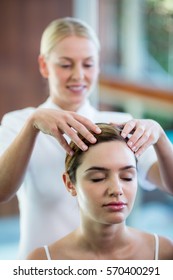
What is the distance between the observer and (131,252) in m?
0.76

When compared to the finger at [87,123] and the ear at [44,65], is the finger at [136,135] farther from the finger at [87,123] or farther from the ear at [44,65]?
the ear at [44,65]

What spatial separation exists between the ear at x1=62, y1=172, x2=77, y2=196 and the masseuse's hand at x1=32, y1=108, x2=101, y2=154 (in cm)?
6

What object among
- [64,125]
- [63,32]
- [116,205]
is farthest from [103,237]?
[63,32]

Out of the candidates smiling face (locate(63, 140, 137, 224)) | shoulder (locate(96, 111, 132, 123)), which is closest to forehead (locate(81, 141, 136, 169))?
smiling face (locate(63, 140, 137, 224))

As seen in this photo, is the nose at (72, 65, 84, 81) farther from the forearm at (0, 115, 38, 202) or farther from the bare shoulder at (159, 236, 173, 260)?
the bare shoulder at (159, 236, 173, 260)

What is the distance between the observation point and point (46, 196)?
0.77 meters

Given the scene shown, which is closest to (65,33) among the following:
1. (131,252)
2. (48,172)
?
(48,172)

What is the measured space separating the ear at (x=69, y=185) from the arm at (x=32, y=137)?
5 centimetres

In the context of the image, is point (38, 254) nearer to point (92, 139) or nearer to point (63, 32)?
point (92, 139)

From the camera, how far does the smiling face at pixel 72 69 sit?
78 centimetres

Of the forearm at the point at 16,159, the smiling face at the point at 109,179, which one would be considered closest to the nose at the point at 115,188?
the smiling face at the point at 109,179

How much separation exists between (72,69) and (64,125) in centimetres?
15
